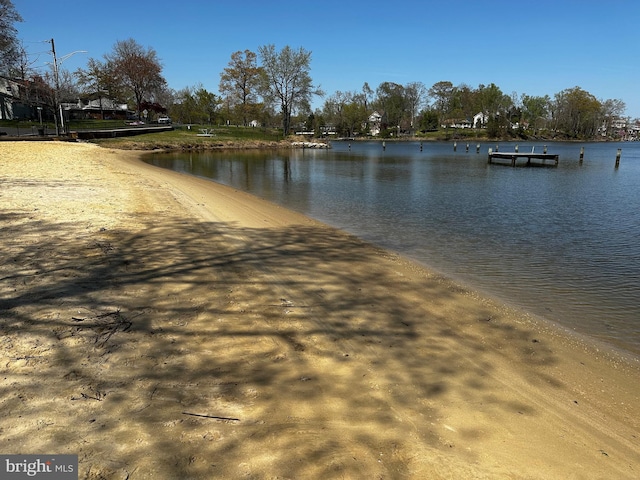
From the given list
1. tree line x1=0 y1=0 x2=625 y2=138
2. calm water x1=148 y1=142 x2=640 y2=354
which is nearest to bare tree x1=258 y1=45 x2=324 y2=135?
tree line x1=0 y1=0 x2=625 y2=138

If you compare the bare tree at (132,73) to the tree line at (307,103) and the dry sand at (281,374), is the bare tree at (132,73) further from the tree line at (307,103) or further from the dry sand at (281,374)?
the dry sand at (281,374)

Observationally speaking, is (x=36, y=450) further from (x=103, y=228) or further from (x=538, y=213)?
(x=538, y=213)

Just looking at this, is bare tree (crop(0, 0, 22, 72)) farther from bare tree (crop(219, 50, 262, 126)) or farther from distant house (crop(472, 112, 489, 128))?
distant house (crop(472, 112, 489, 128))

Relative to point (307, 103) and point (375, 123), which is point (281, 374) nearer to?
point (307, 103)

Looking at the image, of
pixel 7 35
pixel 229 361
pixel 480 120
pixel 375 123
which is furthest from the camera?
pixel 480 120

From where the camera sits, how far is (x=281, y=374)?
415 cm

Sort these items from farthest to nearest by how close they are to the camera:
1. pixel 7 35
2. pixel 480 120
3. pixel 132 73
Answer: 1. pixel 480 120
2. pixel 132 73
3. pixel 7 35

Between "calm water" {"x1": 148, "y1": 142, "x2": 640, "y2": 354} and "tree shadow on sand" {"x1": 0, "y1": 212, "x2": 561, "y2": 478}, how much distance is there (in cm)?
208

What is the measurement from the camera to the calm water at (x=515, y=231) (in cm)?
766

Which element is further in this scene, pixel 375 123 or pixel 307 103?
pixel 375 123

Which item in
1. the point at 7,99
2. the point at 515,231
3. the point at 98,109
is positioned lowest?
the point at 515,231

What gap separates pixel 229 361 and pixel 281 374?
1.95ft

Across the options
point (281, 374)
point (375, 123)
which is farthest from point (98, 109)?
point (281, 374)

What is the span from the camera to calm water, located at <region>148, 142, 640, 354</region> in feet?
25.1
